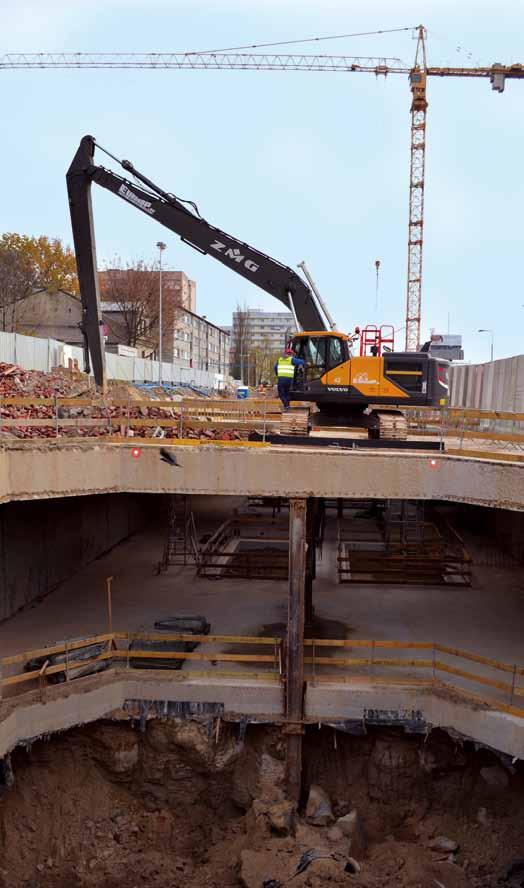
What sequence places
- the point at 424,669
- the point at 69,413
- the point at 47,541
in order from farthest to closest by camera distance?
the point at 69,413 < the point at 47,541 < the point at 424,669

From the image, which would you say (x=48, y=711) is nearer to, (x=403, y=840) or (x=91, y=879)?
(x=91, y=879)

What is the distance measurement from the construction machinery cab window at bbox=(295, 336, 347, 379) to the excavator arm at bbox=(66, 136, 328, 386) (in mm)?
2391

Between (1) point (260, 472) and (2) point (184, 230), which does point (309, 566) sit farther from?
(2) point (184, 230)

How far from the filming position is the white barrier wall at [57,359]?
2932cm

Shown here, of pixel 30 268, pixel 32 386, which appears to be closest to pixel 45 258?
pixel 30 268

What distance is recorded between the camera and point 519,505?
10328 mm

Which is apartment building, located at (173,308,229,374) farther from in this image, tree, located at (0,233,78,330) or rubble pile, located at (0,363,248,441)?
rubble pile, located at (0,363,248,441)

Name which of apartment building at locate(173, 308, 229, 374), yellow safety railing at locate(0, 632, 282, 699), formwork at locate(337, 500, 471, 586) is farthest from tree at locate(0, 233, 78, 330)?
yellow safety railing at locate(0, 632, 282, 699)

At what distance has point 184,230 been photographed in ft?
52.6

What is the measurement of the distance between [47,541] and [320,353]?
802 cm

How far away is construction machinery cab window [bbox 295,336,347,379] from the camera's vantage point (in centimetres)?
1345

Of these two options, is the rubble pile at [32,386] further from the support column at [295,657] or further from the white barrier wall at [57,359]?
the support column at [295,657]

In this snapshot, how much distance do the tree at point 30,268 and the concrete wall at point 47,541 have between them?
34704mm

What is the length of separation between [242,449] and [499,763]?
699cm
